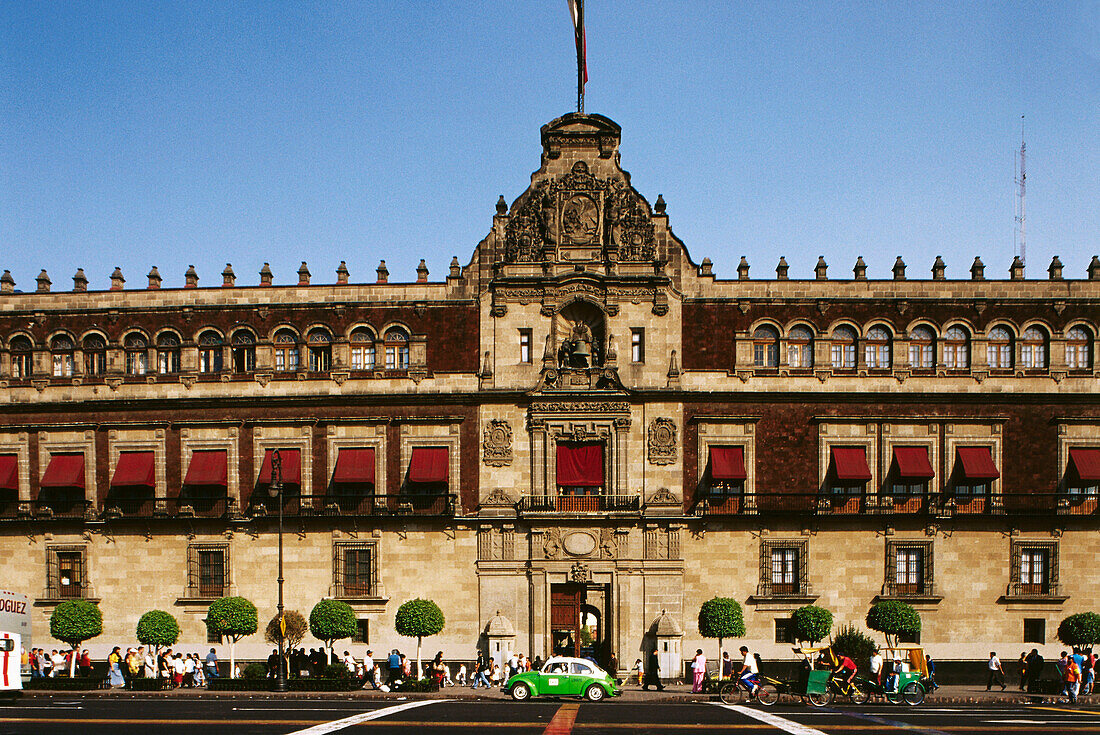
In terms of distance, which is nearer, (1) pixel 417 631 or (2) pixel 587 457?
(1) pixel 417 631

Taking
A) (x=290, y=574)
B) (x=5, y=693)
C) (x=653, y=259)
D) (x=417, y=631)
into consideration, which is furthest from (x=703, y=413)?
(x=5, y=693)

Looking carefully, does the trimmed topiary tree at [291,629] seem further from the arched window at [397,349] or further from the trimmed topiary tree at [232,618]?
the arched window at [397,349]

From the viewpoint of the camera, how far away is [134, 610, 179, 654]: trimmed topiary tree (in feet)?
144

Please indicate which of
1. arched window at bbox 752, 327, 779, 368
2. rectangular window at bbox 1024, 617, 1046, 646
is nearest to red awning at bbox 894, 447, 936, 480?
arched window at bbox 752, 327, 779, 368

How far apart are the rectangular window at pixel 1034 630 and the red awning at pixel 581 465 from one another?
2007 centimetres

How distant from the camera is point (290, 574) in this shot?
46.5m

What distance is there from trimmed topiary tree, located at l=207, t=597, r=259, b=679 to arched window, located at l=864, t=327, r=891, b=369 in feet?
98.9

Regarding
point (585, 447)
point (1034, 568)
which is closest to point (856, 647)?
point (1034, 568)

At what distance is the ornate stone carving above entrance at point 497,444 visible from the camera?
4675 cm

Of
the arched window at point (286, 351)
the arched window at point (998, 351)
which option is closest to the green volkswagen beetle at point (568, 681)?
the arched window at point (286, 351)

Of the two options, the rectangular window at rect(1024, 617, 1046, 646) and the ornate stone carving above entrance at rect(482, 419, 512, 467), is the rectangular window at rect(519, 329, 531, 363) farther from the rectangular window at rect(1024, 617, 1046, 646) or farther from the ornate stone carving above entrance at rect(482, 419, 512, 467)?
the rectangular window at rect(1024, 617, 1046, 646)

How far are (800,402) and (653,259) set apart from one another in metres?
9.47

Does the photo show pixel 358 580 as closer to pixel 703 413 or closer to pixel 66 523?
pixel 66 523

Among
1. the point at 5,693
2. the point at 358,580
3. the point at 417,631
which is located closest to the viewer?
the point at 5,693
